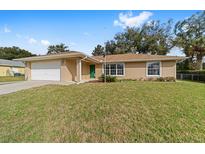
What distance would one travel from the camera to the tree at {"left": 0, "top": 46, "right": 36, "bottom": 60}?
186 feet

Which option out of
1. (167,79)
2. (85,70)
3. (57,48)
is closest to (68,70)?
(85,70)

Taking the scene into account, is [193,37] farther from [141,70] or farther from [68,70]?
[68,70]

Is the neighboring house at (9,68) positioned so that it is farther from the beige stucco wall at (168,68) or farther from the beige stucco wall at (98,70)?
the beige stucco wall at (168,68)

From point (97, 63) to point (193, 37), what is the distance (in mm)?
24018

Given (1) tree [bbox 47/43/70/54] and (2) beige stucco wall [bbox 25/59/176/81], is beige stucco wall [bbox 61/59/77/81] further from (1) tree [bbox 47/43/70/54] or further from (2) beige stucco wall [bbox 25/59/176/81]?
(1) tree [bbox 47/43/70/54]

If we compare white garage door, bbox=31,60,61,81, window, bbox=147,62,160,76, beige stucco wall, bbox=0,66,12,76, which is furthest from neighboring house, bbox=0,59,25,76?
window, bbox=147,62,160,76

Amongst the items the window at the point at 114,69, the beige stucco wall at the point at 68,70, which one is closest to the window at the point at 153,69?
the window at the point at 114,69

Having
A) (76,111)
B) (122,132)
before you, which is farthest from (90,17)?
(122,132)

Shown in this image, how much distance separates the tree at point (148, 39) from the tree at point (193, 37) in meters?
2.14

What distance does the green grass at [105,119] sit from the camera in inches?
171

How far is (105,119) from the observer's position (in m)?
5.19

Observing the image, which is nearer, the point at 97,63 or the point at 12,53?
the point at 97,63

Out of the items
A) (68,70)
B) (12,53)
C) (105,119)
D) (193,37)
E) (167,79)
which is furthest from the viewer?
(12,53)

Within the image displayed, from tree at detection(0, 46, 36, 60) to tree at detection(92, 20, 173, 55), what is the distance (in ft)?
129
